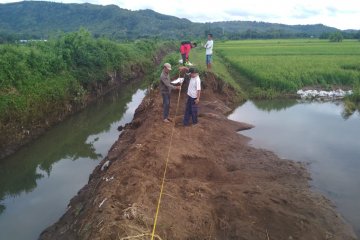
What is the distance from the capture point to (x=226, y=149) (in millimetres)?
11312

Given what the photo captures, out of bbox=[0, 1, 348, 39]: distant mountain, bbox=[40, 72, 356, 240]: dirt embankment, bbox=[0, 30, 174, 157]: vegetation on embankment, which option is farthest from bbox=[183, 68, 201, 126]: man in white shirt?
bbox=[0, 1, 348, 39]: distant mountain

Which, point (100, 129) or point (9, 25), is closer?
point (100, 129)

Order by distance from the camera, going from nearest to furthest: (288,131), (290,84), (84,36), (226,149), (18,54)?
(226,149) → (288,131) → (18,54) → (290,84) → (84,36)

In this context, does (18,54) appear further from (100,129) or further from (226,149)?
(226,149)

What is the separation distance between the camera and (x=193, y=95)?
1195cm

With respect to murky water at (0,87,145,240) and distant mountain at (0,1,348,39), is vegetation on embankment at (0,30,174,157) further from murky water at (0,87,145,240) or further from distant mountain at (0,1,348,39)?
distant mountain at (0,1,348,39)

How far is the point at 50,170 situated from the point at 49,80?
21.3 feet

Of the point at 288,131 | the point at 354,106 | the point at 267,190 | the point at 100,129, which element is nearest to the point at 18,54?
the point at 100,129

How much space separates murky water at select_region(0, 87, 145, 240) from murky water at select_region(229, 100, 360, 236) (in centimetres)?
580

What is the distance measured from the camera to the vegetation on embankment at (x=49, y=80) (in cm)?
1414

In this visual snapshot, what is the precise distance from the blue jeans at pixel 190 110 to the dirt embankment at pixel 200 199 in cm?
136

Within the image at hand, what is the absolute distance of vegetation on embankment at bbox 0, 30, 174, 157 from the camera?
557 inches

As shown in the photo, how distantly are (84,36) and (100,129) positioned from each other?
30.3 ft

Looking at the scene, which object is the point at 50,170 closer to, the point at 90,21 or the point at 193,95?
the point at 193,95
